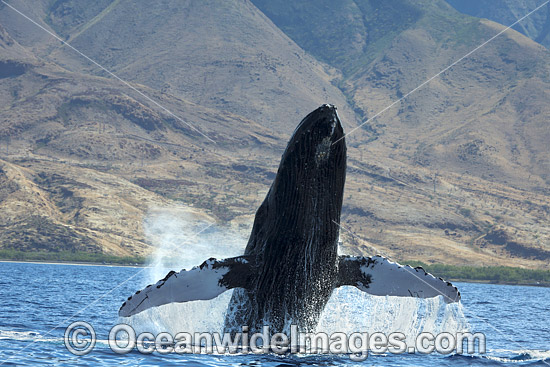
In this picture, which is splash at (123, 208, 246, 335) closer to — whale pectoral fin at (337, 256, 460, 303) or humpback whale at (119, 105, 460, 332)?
humpback whale at (119, 105, 460, 332)

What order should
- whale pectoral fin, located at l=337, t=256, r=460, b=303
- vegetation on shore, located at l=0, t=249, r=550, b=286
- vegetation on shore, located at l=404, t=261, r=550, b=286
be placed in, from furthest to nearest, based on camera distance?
vegetation on shore, located at l=404, t=261, r=550, b=286 → vegetation on shore, located at l=0, t=249, r=550, b=286 → whale pectoral fin, located at l=337, t=256, r=460, b=303

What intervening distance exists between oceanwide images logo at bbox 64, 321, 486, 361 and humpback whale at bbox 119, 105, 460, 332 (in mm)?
459

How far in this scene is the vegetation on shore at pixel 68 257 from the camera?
126169mm

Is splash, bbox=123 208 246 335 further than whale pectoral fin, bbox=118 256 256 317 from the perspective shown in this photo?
Yes

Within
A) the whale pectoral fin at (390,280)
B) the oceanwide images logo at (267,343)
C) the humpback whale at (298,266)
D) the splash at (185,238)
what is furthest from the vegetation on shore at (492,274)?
the humpback whale at (298,266)

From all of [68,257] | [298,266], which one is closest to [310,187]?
[298,266]

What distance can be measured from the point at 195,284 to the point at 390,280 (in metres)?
4.09

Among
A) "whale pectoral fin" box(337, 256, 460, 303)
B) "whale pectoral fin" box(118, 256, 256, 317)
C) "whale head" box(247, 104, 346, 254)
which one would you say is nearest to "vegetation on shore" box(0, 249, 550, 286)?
"whale pectoral fin" box(337, 256, 460, 303)

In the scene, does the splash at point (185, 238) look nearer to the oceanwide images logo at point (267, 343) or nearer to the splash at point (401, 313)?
the oceanwide images logo at point (267, 343)

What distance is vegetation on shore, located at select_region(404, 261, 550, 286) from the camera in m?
Answer: 128

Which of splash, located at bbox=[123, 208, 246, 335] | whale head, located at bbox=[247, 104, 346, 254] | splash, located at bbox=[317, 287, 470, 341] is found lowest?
splash, located at bbox=[317, 287, 470, 341]

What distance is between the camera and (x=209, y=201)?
162 meters

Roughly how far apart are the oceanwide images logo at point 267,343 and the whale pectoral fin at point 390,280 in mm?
1642

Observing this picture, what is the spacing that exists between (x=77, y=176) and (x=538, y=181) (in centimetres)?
11650
